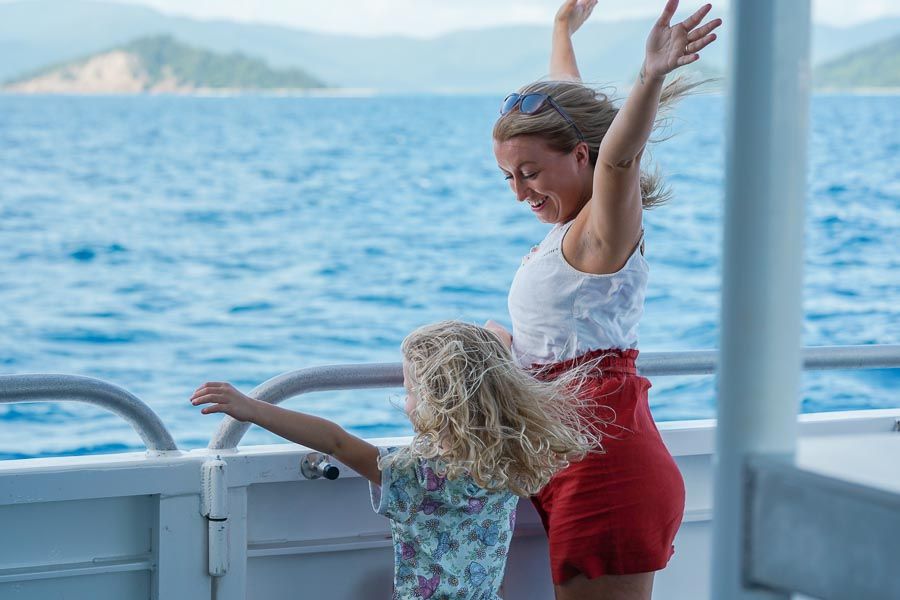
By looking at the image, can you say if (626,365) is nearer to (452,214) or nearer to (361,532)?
→ (361,532)

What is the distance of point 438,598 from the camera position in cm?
172

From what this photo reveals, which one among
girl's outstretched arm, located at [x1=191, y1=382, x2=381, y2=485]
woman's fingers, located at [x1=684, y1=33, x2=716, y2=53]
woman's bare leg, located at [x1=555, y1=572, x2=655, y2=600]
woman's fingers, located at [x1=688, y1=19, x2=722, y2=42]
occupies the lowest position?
woman's bare leg, located at [x1=555, y1=572, x2=655, y2=600]

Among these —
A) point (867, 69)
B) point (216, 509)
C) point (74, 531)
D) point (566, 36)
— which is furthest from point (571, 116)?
point (867, 69)

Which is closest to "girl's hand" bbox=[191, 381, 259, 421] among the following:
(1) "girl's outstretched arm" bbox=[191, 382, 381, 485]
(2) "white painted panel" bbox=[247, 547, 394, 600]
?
(1) "girl's outstretched arm" bbox=[191, 382, 381, 485]

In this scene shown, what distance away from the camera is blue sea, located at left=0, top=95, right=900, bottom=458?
407 inches

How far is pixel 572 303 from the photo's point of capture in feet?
5.52

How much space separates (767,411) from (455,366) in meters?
1.12

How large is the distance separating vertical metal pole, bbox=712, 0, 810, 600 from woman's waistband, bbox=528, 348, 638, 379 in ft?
3.59

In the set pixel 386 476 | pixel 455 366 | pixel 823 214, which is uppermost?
pixel 823 214

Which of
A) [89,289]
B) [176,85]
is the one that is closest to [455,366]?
[89,289]

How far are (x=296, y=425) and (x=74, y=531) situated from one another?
0.41 metres

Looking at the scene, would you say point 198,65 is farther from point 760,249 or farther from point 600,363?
point 760,249

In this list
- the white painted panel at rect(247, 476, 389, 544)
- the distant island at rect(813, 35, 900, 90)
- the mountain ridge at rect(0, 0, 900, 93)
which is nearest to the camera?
the white painted panel at rect(247, 476, 389, 544)

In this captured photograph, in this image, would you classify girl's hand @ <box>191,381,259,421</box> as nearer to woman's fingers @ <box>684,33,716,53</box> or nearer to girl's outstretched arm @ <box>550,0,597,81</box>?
woman's fingers @ <box>684,33,716,53</box>
